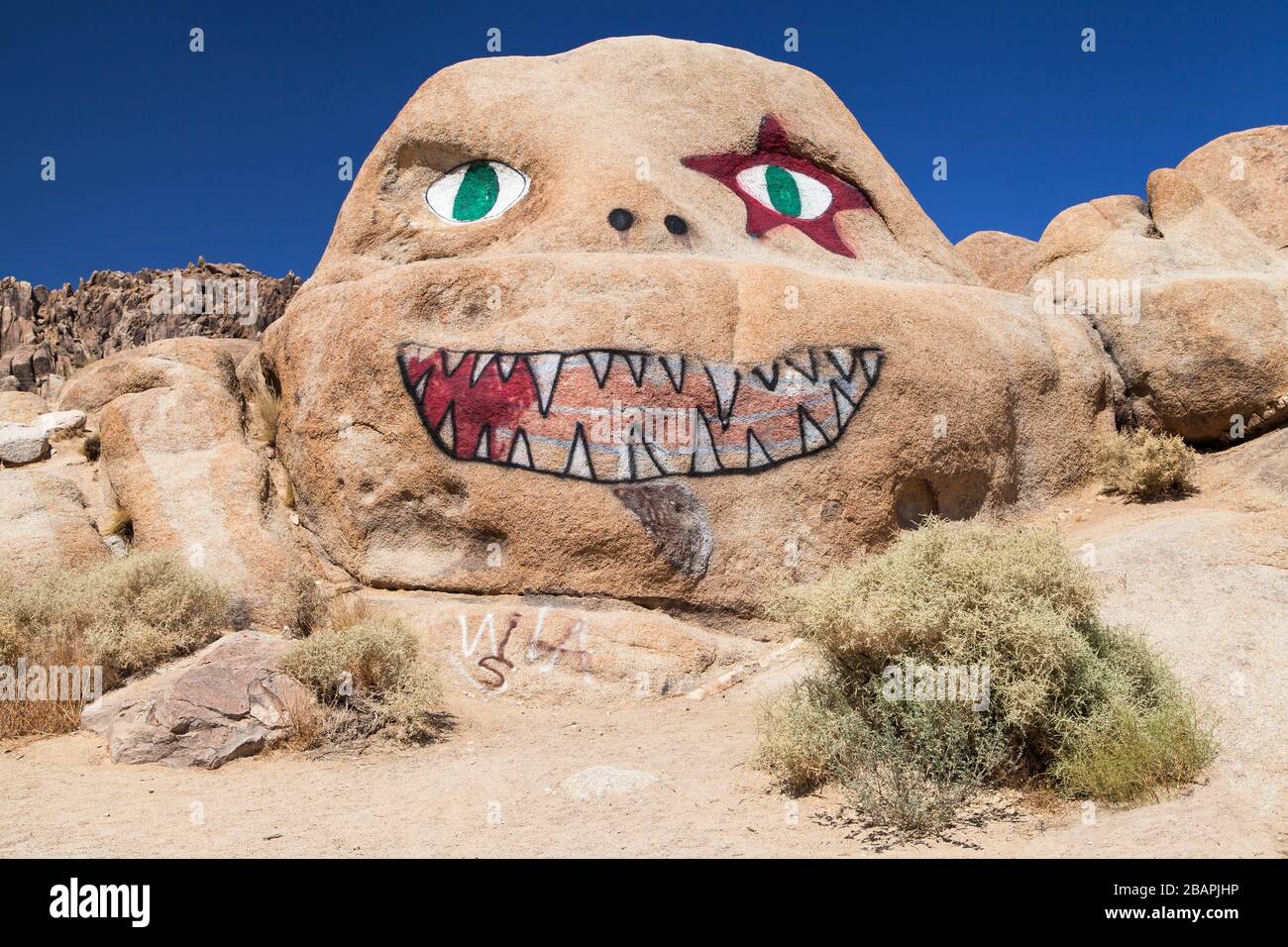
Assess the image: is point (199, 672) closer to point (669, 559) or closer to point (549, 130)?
point (669, 559)

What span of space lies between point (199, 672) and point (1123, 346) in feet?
29.1

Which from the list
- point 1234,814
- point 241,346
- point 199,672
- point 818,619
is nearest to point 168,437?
point 241,346

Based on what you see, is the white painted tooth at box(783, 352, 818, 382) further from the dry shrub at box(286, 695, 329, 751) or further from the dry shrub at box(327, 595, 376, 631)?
the dry shrub at box(286, 695, 329, 751)

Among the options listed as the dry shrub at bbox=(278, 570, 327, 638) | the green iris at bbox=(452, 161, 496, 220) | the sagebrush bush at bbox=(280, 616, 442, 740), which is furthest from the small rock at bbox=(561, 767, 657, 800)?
the green iris at bbox=(452, 161, 496, 220)

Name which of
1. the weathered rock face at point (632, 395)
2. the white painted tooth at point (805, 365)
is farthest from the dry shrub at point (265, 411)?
the white painted tooth at point (805, 365)

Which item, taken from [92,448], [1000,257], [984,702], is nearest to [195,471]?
[92,448]

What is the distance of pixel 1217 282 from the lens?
32.9ft

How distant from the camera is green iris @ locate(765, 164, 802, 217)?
1045 cm

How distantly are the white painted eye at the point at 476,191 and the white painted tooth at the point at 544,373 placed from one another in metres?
2.44

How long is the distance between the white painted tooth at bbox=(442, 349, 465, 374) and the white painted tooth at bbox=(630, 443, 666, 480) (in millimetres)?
1558

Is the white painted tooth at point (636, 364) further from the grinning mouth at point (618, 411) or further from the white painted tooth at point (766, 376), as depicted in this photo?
the white painted tooth at point (766, 376)

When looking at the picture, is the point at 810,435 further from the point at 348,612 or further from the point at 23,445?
the point at 23,445

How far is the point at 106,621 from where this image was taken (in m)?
7.05

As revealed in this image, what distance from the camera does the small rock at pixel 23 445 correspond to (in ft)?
32.5
